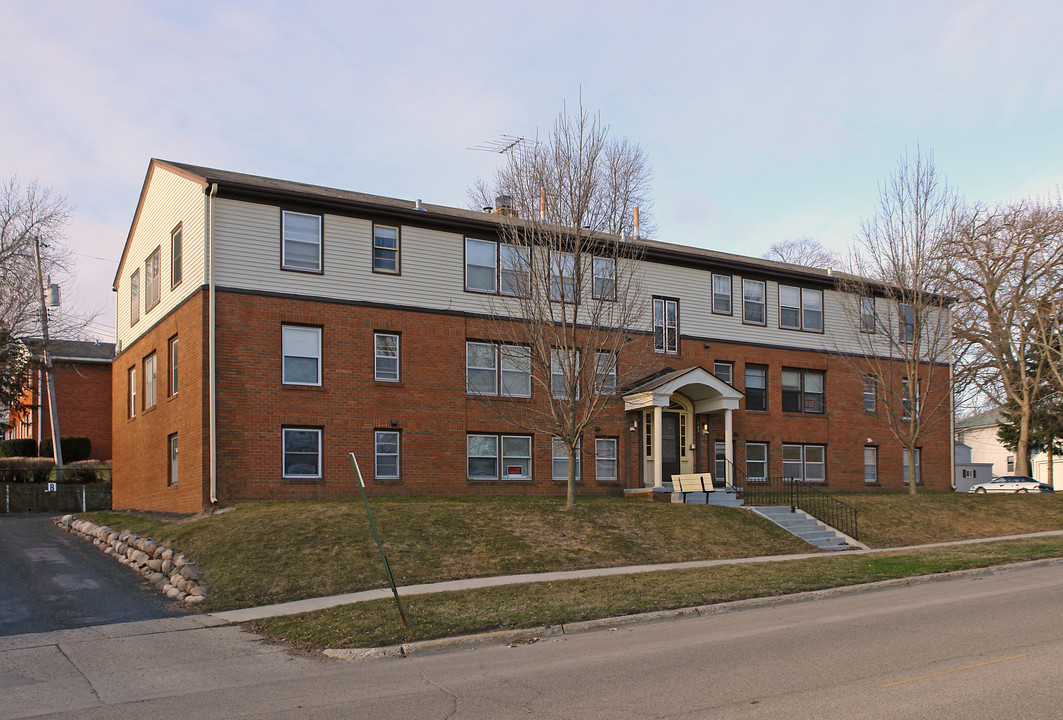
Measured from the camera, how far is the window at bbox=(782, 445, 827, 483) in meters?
31.1

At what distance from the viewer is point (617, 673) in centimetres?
925

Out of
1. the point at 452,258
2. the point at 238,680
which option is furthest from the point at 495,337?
Result: the point at 238,680

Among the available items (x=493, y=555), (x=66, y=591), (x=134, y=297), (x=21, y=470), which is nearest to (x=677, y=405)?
(x=493, y=555)

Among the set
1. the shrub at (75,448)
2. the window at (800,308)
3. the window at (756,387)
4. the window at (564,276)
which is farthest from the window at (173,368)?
the shrub at (75,448)

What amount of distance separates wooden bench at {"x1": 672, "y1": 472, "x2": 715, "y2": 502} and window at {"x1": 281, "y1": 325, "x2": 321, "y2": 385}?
10557 millimetres

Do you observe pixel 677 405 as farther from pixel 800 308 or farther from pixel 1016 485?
pixel 1016 485

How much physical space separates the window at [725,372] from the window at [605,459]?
195 inches

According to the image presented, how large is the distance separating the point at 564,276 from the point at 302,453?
802 centimetres

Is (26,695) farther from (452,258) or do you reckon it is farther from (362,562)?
(452,258)

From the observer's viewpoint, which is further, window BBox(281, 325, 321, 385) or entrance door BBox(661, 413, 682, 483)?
entrance door BBox(661, 413, 682, 483)

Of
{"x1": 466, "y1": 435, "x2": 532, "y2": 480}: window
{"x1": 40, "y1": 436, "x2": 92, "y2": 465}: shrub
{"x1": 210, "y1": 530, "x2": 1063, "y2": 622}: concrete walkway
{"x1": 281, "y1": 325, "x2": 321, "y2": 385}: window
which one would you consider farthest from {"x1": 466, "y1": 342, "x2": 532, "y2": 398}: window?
{"x1": 40, "y1": 436, "x2": 92, "y2": 465}: shrub

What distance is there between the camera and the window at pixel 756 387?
30.8 m

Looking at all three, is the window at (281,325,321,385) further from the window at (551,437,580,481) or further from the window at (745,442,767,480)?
the window at (745,442,767,480)

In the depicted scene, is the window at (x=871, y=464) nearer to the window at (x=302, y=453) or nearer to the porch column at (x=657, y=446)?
the porch column at (x=657, y=446)
